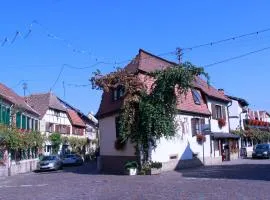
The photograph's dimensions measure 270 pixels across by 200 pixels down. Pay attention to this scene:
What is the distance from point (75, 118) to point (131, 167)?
4094 centimetres

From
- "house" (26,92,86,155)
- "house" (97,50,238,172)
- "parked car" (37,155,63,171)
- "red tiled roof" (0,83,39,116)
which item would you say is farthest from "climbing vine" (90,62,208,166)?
"house" (26,92,86,155)

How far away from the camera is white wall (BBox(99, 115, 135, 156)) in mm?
30791

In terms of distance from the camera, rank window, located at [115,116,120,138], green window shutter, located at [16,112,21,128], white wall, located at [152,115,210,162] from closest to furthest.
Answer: white wall, located at [152,115,210,162] → window, located at [115,116,120,138] → green window shutter, located at [16,112,21,128]

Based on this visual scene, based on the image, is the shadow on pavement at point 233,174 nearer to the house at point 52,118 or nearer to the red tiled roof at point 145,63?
the red tiled roof at point 145,63

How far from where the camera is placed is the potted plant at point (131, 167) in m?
26.9

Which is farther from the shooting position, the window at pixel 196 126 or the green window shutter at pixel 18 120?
the green window shutter at pixel 18 120

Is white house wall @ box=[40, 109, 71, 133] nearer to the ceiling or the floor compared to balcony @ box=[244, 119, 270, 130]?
nearer to the ceiling

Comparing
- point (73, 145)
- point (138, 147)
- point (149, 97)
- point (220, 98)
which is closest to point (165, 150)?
point (138, 147)

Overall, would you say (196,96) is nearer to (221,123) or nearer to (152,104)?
(221,123)

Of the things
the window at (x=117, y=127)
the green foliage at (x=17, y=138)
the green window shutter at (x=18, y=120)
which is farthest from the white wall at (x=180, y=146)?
the green window shutter at (x=18, y=120)

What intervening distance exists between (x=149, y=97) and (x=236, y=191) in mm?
11975

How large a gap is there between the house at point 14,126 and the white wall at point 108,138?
7.66 m

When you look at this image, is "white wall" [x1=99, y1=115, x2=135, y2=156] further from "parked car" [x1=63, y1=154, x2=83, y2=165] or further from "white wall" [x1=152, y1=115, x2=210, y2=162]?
"parked car" [x1=63, y1=154, x2=83, y2=165]

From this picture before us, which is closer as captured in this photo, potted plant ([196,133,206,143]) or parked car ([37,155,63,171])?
potted plant ([196,133,206,143])
